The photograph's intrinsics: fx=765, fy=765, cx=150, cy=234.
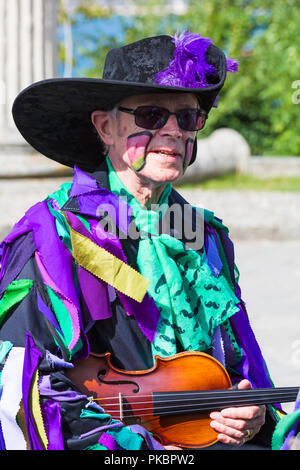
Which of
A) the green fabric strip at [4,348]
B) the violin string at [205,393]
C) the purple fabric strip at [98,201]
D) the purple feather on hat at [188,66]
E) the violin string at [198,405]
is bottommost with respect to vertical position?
the violin string at [198,405]

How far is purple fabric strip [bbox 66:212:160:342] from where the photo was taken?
2.05 meters

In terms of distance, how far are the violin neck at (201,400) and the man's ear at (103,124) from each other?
774 millimetres

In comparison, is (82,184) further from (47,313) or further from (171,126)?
(47,313)

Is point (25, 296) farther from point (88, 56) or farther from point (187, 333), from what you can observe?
point (88, 56)

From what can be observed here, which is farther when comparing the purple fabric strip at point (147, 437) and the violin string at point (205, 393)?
the violin string at point (205, 393)

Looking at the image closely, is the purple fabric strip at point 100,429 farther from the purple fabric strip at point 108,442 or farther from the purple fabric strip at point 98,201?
the purple fabric strip at point 98,201

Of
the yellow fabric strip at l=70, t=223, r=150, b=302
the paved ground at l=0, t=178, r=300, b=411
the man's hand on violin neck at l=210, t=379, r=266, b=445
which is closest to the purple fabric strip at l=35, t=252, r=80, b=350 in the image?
the yellow fabric strip at l=70, t=223, r=150, b=302

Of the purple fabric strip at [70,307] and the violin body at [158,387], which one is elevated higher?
the purple fabric strip at [70,307]

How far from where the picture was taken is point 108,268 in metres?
2.01

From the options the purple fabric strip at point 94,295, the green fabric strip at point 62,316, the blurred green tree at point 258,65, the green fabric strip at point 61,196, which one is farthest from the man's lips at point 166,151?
the blurred green tree at point 258,65

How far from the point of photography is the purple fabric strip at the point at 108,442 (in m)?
1.83

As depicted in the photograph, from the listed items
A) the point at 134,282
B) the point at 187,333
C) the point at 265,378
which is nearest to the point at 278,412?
the point at 265,378

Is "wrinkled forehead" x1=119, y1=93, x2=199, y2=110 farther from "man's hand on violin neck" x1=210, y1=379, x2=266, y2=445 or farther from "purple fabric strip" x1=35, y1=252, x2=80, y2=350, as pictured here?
"man's hand on violin neck" x1=210, y1=379, x2=266, y2=445

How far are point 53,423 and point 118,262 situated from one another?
0.46m
